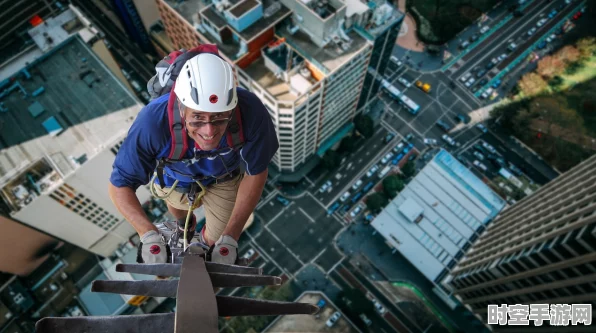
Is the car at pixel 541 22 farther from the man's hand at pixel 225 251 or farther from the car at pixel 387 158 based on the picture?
the man's hand at pixel 225 251

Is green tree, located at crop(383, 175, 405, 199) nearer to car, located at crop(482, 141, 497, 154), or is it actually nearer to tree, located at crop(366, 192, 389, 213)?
tree, located at crop(366, 192, 389, 213)

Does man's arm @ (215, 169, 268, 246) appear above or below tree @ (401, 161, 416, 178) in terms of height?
below

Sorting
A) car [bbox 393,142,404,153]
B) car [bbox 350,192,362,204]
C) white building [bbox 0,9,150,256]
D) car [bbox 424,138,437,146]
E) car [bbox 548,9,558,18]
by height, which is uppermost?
car [bbox 548,9,558,18]

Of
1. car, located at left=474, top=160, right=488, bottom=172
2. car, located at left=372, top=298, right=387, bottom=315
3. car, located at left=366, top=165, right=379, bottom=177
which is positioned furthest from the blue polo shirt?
car, located at left=474, top=160, right=488, bottom=172

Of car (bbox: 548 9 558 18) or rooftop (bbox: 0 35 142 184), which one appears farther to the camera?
car (bbox: 548 9 558 18)

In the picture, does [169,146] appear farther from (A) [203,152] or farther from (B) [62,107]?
(B) [62,107]
